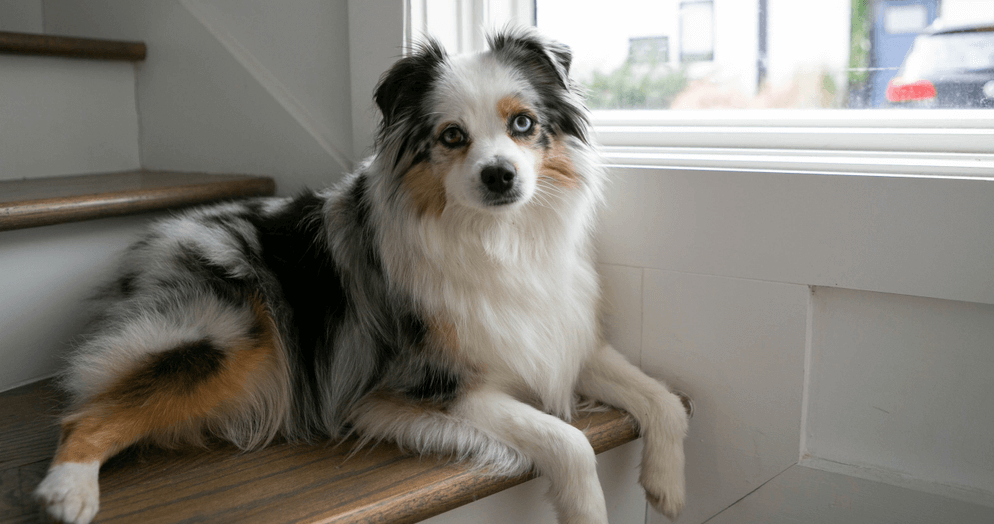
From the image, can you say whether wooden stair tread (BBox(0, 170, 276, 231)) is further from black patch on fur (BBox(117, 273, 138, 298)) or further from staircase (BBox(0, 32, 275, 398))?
black patch on fur (BBox(117, 273, 138, 298))

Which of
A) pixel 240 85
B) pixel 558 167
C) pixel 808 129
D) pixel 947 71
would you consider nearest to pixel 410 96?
pixel 558 167

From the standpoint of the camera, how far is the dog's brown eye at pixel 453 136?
145 centimetres

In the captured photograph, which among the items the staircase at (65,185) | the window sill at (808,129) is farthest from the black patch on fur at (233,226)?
the window sill at (808,129)

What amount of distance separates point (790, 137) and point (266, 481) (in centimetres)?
143

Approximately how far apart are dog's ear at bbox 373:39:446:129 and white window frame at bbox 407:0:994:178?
1.51ft

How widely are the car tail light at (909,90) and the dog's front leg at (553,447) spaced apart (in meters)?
1.05

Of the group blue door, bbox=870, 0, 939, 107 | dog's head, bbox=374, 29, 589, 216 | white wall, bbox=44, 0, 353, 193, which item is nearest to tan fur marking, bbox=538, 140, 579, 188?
dog's head, bbox=374, 29, 589, 216

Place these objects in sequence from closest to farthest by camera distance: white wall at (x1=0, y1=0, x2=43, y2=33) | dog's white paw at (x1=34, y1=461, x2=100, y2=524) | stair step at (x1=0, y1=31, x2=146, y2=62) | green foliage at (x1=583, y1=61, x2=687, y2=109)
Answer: dog's white paw at (x1=34, y1=461, x2=100, y2=524) < green foliage at (x1=583, y1=61, x2=687, y2=109) < stair step at (x1=0, y1=31, x2=146, y2=62) < white wall at (x1=0, y1=0, x2=43, y2=33)

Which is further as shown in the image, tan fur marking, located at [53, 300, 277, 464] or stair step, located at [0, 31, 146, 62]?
stair step, located at [0, 31, 146, 62]

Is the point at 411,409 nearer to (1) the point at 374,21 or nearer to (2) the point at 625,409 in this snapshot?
(2) the point at 625,409

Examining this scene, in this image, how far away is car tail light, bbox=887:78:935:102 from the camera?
4.92 feet

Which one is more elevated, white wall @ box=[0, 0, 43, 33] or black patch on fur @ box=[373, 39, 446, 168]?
white wall @ box=[0, 0, 43, 33]

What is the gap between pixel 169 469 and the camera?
1.38 meters

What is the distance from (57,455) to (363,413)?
583 millimetres
